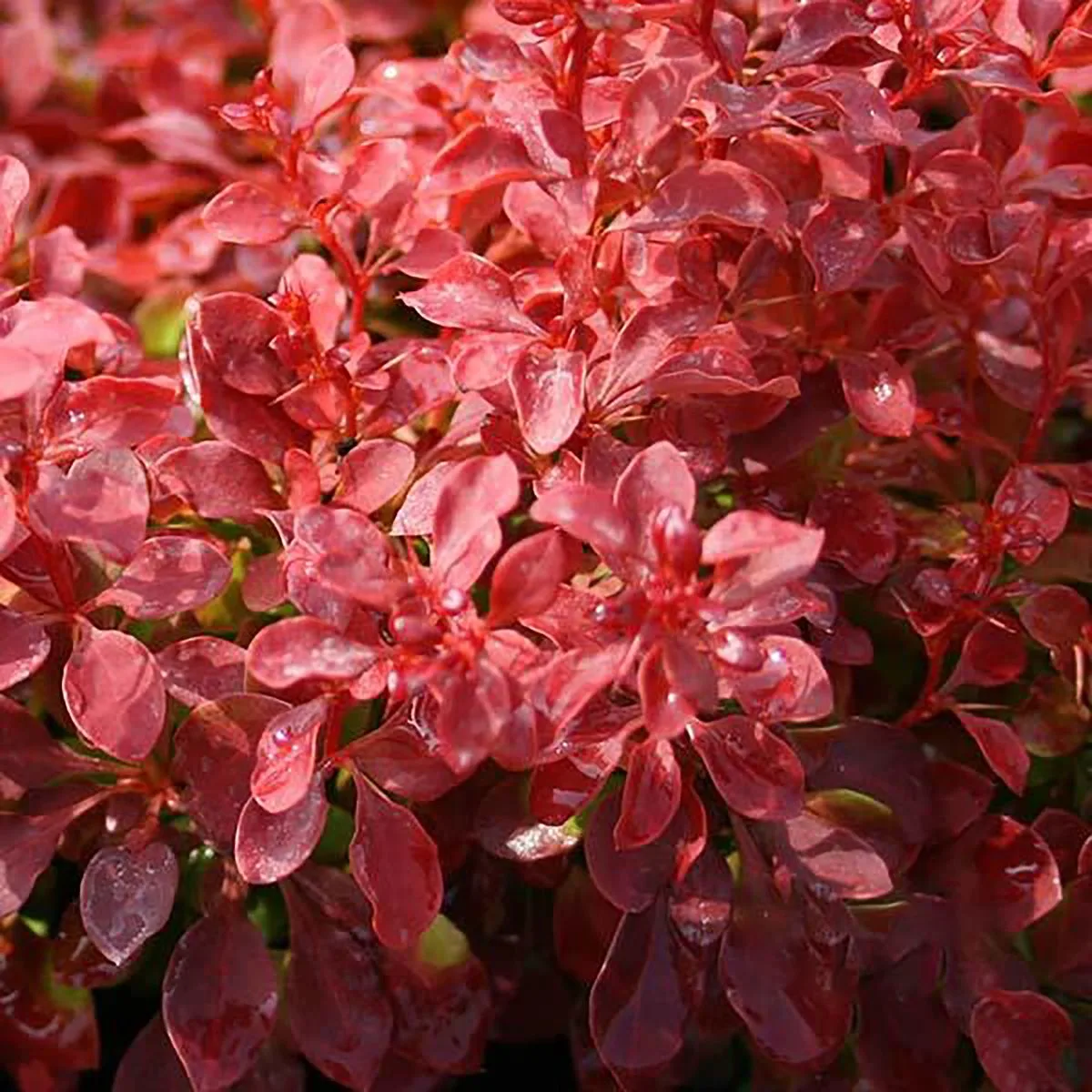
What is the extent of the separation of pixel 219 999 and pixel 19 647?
7.5 inches

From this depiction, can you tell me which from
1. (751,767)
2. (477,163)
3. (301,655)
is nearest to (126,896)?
(301,655)

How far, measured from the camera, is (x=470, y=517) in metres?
0.67

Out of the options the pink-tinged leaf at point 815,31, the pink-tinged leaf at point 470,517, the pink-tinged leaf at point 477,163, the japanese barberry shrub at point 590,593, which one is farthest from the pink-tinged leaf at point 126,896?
the pink-tinged leaf at point 815,31

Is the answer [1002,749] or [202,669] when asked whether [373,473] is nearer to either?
[202,669]

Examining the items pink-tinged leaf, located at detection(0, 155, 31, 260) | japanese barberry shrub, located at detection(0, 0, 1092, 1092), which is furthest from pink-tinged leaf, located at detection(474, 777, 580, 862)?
pink-tinged leaf, located at detection(0, 155, 31, 260)

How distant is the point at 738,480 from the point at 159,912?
0.36 m

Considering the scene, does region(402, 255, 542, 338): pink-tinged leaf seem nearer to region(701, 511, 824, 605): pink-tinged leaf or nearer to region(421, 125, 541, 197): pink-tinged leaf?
region(421, 125, 541, 197): pink-tinged leaf

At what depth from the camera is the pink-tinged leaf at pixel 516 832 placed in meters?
0.80

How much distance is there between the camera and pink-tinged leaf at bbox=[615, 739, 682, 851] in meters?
0.72

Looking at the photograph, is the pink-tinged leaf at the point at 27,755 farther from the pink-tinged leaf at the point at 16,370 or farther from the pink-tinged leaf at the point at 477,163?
the pink-tinged leaf at the point at 477,163

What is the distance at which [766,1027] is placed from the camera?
0.79 metres

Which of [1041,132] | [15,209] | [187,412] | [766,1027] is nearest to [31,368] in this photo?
[15,209]

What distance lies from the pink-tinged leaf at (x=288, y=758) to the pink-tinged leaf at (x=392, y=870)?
43 mm

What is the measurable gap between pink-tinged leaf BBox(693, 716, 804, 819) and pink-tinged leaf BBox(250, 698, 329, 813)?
0.54 feet
